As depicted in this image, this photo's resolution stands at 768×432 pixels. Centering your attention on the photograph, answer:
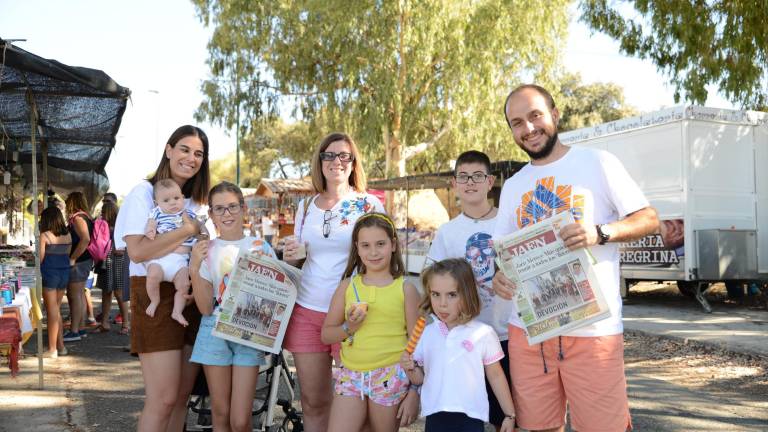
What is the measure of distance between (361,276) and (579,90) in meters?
44.2

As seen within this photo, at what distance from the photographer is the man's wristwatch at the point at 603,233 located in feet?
8.82

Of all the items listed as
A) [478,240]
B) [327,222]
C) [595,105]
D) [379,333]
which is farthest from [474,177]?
[595,105]

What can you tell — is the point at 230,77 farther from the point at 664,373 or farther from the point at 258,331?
the point at 258,331

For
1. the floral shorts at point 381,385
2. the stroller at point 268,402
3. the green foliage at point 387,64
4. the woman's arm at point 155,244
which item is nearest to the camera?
the floral shorts at point 381,385

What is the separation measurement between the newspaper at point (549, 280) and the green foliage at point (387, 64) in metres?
18.0

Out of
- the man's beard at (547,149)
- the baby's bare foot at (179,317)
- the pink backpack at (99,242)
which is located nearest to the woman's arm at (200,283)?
the baby's bare foot at (179,317)

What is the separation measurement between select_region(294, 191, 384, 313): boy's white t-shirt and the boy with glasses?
0.47 meters

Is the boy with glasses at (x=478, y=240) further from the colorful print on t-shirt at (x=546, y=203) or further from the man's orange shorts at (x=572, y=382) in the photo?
the colorful print on t-shirt at (x=546, y=203)

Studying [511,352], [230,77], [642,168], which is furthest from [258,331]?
[230,77]

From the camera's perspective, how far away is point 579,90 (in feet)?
147

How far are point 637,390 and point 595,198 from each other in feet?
13.7

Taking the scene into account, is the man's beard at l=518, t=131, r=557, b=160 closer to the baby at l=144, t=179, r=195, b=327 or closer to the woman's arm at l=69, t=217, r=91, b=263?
the baby at l=144, t=179, r=195, b=327

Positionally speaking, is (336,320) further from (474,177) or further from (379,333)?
(474,177)

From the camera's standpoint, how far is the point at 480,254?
136 inches
